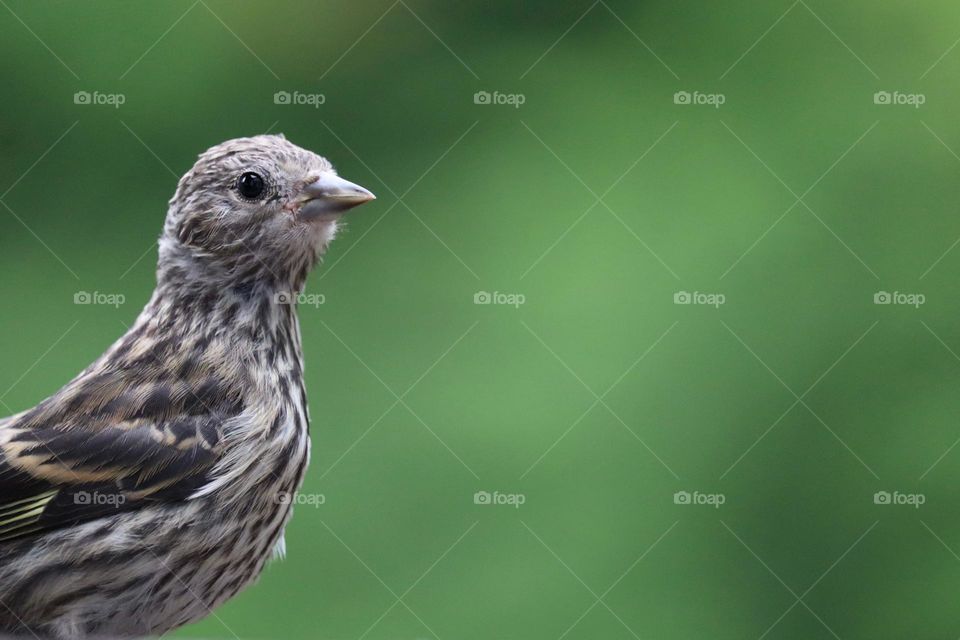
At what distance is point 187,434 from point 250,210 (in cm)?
64

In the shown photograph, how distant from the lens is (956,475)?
5898 mm

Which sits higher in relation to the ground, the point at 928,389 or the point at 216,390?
the point at 928,389

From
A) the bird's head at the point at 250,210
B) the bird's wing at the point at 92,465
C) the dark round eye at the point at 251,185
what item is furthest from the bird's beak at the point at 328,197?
the bird's wing at the point at 92,465

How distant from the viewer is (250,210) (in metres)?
3.75

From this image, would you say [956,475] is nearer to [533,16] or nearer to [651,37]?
[651,37]

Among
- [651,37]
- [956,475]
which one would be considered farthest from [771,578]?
[651,37]

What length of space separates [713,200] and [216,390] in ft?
10.7

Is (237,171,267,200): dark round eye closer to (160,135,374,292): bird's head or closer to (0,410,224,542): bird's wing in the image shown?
(160,135,374,292): bird's head

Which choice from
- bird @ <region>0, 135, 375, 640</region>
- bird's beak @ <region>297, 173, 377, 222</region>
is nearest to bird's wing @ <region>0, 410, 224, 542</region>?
bird @ <region>0, 135, 375, 640</region>

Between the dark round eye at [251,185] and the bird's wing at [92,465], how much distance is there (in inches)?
24.5

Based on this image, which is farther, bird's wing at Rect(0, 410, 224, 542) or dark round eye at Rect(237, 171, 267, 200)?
dark round eye at Rect(237, 171, 267, 200)

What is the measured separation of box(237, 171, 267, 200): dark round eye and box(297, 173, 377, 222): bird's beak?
4.2 inches

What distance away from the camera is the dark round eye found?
3.74 meters

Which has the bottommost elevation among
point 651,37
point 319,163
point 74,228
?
point 319,163
